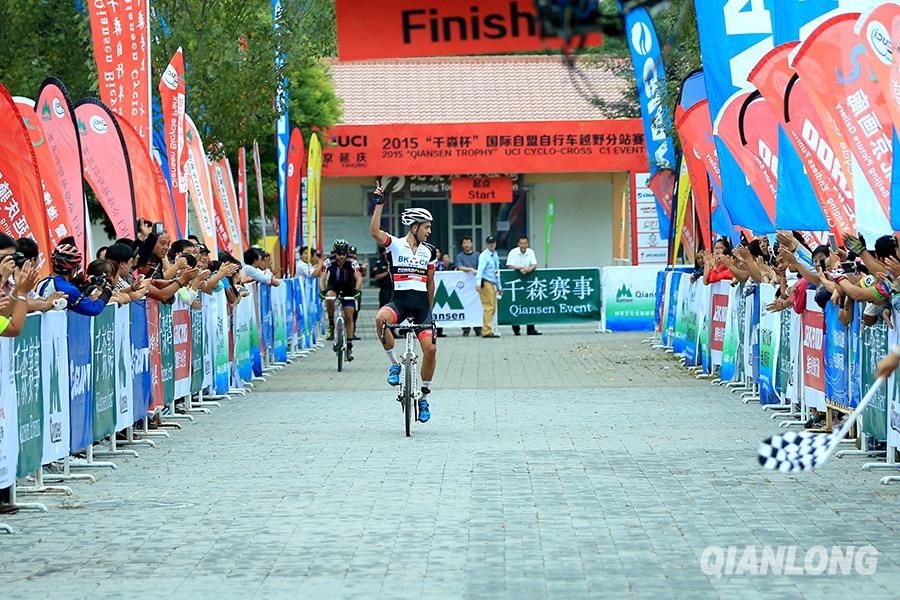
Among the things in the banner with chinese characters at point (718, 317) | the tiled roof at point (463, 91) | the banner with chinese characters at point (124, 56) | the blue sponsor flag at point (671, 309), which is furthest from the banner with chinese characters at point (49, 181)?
the tiled roof at point (463, 91)

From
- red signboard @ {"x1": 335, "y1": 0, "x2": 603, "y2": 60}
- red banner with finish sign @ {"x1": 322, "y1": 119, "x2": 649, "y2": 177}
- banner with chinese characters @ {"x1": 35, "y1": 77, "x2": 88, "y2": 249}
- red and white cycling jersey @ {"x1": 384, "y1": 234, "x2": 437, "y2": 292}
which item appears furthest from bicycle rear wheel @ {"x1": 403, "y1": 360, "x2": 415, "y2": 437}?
red banner with finish sign @ {"x1": 322, "y1": 119, "x2": 649, "y2": 177}

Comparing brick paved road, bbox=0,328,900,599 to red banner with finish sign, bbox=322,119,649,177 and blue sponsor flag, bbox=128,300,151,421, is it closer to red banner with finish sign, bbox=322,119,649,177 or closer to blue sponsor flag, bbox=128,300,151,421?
blue sponsor flag, bbox=128,300,151,421

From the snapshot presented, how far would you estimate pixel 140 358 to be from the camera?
1401 cm

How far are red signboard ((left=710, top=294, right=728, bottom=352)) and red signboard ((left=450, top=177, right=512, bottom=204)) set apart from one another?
86.8ft

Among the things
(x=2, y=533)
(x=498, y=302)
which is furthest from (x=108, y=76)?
(x=498, y=302)

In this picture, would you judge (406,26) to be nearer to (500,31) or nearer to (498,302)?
(500,31)

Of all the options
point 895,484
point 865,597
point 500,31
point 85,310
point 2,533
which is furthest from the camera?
point 85,310

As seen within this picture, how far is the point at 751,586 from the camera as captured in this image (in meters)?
7.21

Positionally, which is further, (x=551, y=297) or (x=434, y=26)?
(x=551, y=297)

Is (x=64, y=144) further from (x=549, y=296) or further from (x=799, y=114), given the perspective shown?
(x=549, y=296)

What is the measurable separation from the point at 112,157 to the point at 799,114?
6540 millimetres

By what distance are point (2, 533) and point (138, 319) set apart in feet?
16.2

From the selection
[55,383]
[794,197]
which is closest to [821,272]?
[794,197]

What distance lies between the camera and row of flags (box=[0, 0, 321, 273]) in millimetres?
12750
